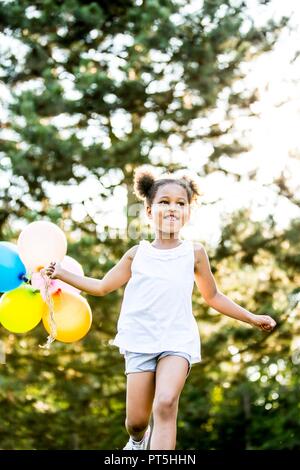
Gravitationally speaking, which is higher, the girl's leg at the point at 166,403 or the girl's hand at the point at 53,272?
the girl's hand at the point at 53,272

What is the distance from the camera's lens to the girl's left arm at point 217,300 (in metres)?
3.90

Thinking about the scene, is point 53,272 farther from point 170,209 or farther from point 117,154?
point 117,154

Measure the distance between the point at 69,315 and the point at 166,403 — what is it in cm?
105

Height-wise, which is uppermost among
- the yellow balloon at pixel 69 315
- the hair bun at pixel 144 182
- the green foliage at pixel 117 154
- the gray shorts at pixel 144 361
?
the green foliage at pixel 117 154

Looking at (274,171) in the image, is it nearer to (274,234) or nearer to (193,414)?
(274,234)

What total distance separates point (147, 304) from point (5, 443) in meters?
7.02

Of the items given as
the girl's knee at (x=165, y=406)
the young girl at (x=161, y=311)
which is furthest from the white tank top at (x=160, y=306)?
the girl's knee at (x=165, y=406)

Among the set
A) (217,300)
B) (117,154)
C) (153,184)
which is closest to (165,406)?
(217,300)

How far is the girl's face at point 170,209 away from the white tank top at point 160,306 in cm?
11

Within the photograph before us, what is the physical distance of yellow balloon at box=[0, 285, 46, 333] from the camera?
460 centimetres

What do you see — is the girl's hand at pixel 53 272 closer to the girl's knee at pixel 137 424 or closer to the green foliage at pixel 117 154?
the girl's knee at pixel 137 424

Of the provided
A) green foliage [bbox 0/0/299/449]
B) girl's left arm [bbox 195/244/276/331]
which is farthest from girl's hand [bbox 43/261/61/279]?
green foliage [bbox 0/0/299/449]

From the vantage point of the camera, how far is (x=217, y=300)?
4004mm

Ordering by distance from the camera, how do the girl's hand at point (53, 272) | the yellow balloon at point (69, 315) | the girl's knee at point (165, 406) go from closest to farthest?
the girl's knee at point (165, 406), the girl's hand at point (53, 272), the yellow balloon at point (69, 315)
